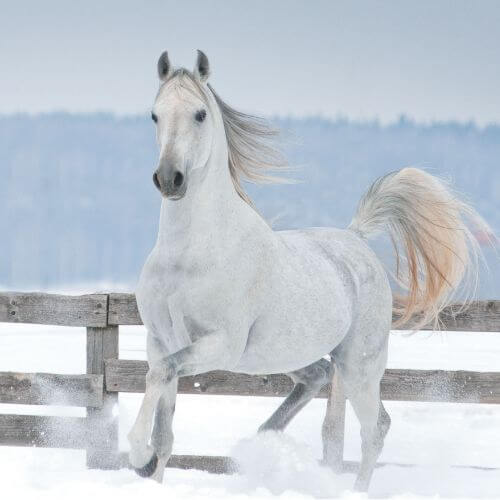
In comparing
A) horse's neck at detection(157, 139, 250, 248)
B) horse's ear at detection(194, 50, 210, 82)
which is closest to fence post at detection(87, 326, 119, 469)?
horse's neck at detection(157, 139, 250, 248)

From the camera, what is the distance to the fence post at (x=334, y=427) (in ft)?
18.2

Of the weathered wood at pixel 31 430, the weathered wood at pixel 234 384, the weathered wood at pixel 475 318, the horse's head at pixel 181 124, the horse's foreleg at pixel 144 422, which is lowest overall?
the weathered wood at pixel 31 430

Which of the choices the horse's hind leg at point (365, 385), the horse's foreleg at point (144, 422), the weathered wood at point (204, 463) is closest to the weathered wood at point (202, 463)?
the weathered wood at point (204, 463)

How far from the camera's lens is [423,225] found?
15.9 feet

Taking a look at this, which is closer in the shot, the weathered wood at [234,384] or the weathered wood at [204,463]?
the weathered wood at [234,384]

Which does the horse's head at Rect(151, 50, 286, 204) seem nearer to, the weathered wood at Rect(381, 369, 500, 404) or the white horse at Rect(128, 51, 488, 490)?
the white horse at Rect(128, 51, 488, 490)

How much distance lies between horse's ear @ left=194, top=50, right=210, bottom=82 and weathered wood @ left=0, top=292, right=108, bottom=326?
8.52 feet

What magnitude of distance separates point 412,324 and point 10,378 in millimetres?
2886

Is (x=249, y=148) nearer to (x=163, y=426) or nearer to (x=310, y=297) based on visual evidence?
(x=310, y=297)

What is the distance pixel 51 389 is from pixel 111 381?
44 cm

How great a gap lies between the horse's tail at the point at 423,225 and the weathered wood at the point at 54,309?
1973 mm

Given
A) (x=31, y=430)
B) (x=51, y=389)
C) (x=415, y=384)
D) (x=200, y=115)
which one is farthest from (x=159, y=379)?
(x=31, y=430)

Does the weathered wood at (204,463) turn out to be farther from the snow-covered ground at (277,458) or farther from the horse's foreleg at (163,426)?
the horse's foreleg at (163,426)

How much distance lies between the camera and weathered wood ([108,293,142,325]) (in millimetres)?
5609
